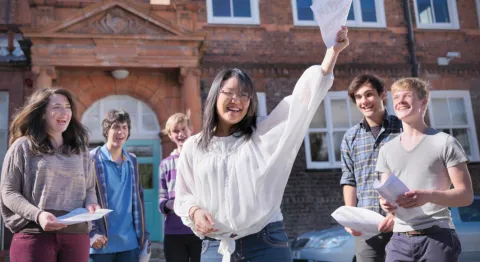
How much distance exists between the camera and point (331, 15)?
2471mm

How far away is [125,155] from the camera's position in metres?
4.18

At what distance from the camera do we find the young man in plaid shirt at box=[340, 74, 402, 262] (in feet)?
11.5

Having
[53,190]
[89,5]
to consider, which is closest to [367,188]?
[53,190]

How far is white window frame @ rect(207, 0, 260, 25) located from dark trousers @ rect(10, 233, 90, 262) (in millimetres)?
9120

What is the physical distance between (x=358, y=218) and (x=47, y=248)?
6.28ft

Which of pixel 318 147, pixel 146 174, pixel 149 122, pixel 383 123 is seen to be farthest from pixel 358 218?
pixel 318 147

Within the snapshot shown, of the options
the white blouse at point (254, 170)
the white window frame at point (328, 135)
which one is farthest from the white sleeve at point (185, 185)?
the white window frame at point (328, 135)

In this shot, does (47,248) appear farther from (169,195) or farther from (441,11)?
(441,11)

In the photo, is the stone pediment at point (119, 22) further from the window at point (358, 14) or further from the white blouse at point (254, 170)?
the white blouse at point (254, 170)

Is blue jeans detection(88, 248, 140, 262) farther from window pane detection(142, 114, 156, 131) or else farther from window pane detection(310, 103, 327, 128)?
window pane detection(310, 103, 327, 128)

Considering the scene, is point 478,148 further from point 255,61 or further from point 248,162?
point 248,162

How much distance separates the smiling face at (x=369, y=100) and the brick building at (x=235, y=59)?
21.5ft

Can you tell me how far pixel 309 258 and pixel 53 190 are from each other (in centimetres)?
506

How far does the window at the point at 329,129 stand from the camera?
450 inches
